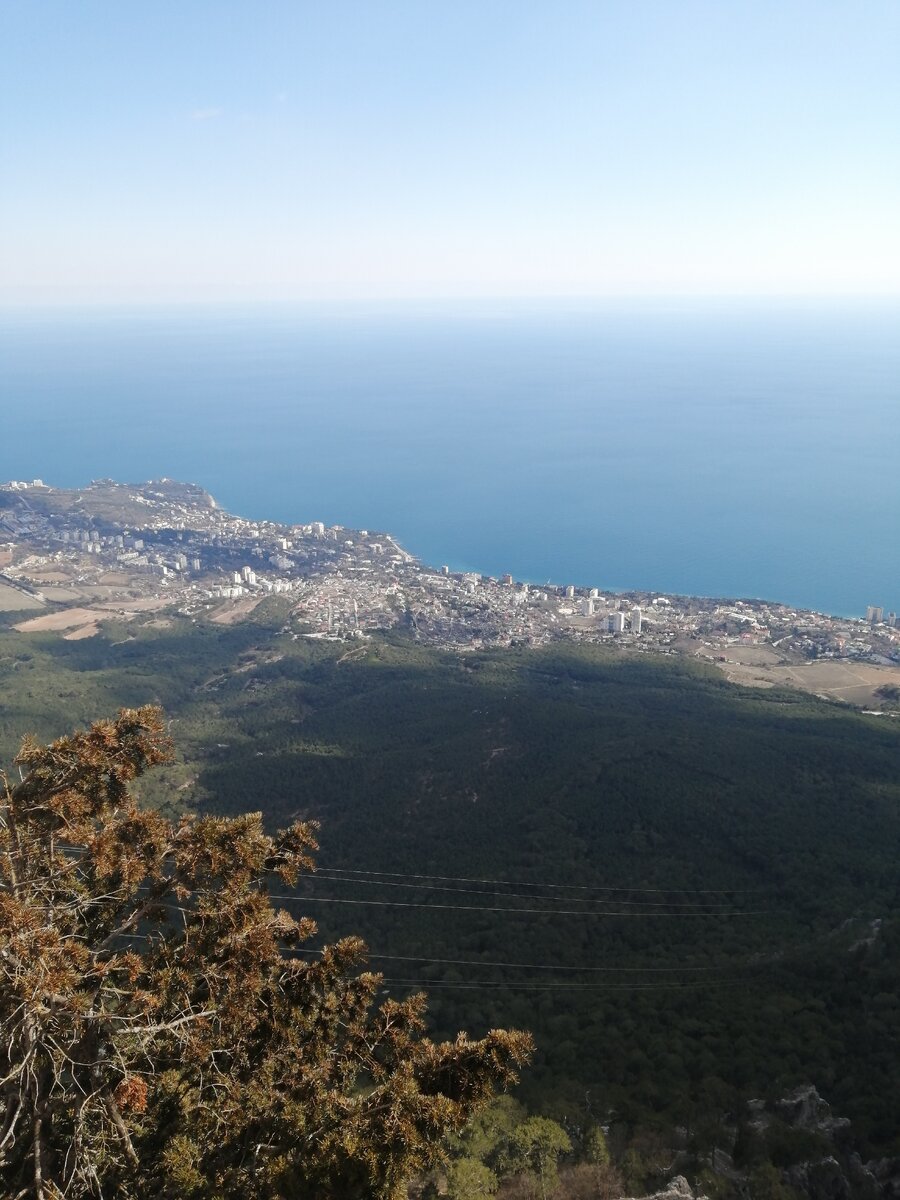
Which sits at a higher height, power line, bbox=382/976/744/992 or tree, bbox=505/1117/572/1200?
tree, bbox=505/1117/572/1200

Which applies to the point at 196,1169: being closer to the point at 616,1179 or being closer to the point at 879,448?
the point at 616,1179

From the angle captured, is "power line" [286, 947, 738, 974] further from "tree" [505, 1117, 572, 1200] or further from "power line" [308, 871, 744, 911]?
"tree" [505, 1117, 572, 1200]

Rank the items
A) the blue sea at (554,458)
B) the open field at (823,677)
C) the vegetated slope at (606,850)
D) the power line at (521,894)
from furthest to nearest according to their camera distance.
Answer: the blue sea at (554,458) < the open field at (823,677) < the power line at (521,894) < the vegetated slope at (606,850)

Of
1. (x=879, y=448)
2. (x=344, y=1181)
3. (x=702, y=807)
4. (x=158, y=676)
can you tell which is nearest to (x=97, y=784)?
(x=344, y=1181)

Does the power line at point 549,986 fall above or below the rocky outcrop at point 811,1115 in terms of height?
below

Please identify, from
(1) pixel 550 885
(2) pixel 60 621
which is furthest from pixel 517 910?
(2) pixel 60 621

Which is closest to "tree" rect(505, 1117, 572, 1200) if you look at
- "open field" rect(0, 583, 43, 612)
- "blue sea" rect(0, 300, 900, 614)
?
"open field" rect(0, 583, 43, 612)

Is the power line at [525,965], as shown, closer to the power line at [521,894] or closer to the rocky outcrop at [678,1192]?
the power line at [521,894]

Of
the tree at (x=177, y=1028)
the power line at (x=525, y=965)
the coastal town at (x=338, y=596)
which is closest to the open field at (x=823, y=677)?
the coastal town at (x=338, y=596)
